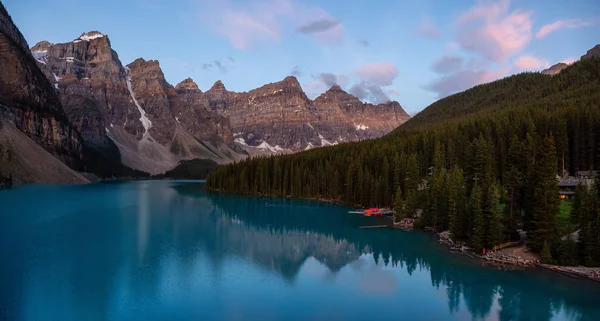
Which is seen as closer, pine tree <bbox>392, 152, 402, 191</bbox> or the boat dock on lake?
the boat dock on lake

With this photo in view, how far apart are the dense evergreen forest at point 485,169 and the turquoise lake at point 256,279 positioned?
17.7 feet

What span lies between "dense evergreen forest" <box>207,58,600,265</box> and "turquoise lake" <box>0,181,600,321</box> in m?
5.38

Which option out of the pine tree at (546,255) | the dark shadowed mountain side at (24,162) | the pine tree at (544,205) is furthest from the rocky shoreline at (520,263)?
the dark shadowed mountain side at (24,162)

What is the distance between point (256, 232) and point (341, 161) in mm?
53748

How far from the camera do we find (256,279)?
37.1 m

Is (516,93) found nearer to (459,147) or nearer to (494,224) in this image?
(459,147)

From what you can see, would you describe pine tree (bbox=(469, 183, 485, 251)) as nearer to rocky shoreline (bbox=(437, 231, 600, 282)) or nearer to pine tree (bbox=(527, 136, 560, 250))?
rocky shoreline (bbox=(437, 231, 600, 282))

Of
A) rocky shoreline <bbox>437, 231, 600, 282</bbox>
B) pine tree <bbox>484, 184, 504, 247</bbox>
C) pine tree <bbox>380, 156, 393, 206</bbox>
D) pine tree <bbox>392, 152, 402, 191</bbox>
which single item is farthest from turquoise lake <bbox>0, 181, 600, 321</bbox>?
pine tree <bbox>380, 156, 393, 206</bbox>

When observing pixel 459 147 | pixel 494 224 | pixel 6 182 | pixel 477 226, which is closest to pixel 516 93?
pixel 459 147

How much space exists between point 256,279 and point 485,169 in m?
46.9

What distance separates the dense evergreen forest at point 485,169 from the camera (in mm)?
42844

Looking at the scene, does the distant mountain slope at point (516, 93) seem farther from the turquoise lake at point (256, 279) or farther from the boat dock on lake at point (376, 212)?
the turquoise lake at point (256, 279)

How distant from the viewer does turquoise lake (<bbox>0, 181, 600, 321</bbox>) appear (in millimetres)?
29141

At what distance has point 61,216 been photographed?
7088cm
